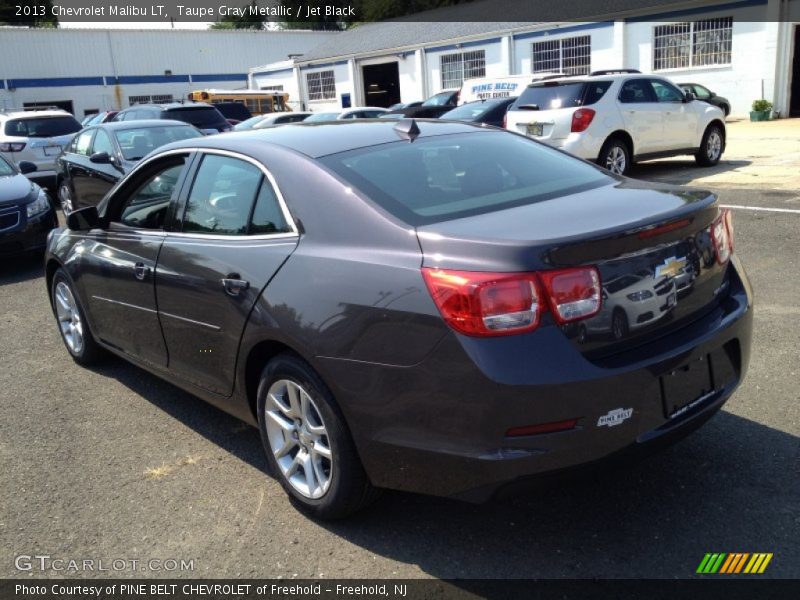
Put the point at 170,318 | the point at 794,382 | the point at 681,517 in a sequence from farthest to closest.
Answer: the point at 794,382, the point at 170,318, the point at 681,517

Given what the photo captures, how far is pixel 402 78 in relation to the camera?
35.8 m

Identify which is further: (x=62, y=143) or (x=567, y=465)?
(x=62, y=143)

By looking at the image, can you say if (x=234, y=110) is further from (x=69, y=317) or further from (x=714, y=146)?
(x=69, y=317)

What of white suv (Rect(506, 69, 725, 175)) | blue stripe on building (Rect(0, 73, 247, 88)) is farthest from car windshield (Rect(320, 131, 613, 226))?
blue stripe on building (Rect(0, 73, 247, 88))

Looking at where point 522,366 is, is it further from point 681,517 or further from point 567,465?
point 681,517

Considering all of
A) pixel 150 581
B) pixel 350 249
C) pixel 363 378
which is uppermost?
pixel 350 249

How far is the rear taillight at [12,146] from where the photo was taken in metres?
14.9

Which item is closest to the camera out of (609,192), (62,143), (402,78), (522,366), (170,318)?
(522,366)

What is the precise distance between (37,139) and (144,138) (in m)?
5.31

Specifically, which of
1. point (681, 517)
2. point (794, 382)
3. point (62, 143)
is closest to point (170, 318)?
point (681, 517)

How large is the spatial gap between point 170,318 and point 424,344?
5.89ft

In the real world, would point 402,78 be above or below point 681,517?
above

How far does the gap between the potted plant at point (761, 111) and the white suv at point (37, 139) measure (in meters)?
19.0

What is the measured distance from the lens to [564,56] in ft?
94.0
